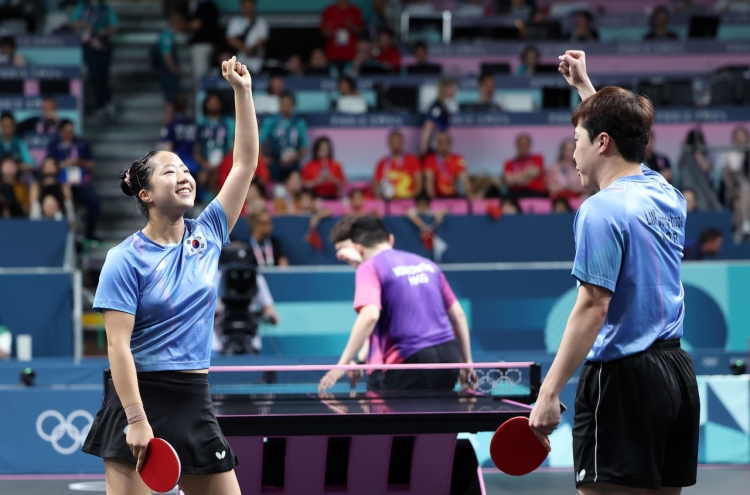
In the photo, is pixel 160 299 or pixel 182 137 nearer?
pixel 160 299

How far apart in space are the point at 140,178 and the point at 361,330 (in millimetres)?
1925

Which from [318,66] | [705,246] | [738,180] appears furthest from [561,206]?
[318,66]

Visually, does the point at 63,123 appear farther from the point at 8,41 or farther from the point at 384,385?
the point at 384,385

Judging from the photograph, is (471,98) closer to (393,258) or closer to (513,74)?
(513,74)

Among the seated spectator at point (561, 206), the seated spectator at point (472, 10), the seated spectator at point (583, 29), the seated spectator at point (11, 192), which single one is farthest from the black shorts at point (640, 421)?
the seated spectator at point (472, 10)

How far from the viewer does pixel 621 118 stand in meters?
3.00

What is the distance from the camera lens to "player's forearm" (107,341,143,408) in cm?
313

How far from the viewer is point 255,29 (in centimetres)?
1394

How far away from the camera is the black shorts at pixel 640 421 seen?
2945 millimetres

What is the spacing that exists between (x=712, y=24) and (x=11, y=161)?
1015 centimetres

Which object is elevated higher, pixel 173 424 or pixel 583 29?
pixel 583 29

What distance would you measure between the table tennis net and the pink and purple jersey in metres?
0.19

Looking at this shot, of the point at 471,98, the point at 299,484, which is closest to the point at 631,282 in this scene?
the point at 299,484

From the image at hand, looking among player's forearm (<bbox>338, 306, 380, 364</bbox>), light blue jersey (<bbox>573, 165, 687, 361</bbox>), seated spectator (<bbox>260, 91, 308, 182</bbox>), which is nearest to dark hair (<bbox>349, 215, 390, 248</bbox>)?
player's forearm (<bbox>338, 306, 380, 364</bbox>)
